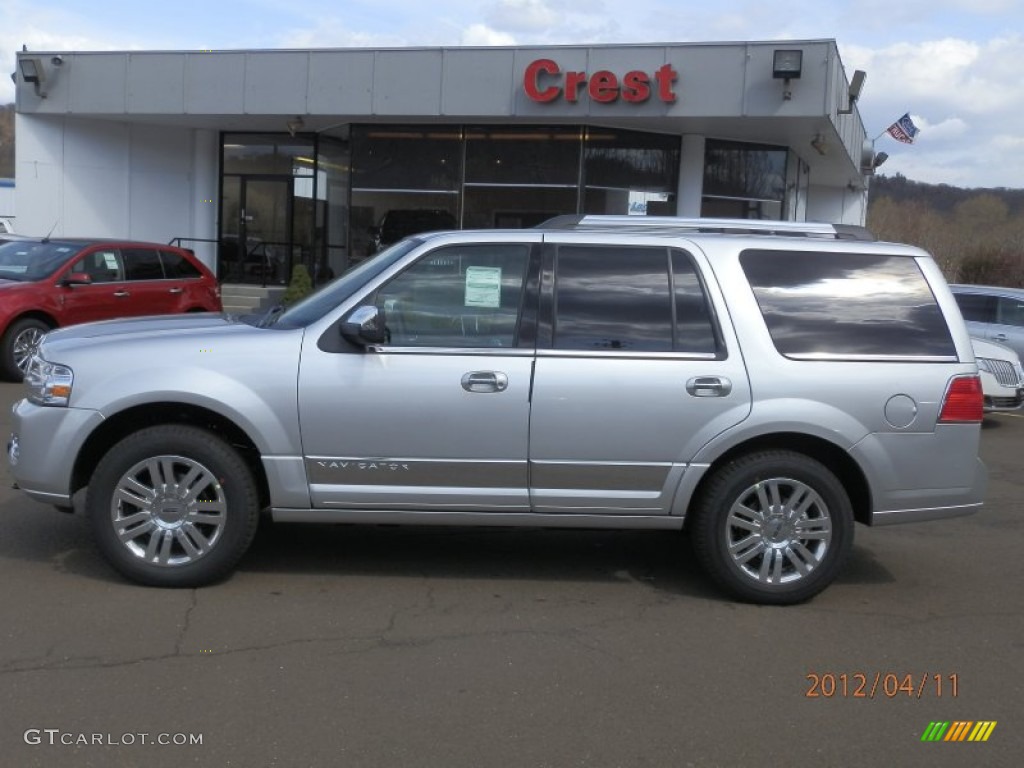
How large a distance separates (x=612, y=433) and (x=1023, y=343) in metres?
10.7

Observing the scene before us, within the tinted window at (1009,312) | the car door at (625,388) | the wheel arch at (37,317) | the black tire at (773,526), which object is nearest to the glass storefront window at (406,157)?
the wheel arch at (37,317)

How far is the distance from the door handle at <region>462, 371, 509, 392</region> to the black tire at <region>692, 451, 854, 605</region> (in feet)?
3.88

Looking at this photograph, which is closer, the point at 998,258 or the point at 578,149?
the point at 578,149

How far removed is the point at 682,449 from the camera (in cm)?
536

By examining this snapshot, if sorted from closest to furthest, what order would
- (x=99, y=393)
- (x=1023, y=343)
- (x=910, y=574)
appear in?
(x=99, y=393)
(x=910, y=574)
(x=1023, y=343)

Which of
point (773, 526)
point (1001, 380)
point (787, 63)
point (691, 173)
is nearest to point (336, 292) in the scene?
point (773, 526)

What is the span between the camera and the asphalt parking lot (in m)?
3.89

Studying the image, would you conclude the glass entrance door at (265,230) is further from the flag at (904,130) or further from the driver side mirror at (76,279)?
the flag at (904,130)

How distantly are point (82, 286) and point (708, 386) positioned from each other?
397 inches

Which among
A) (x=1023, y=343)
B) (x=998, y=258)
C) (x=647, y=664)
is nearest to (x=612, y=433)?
(x=647, y=664)

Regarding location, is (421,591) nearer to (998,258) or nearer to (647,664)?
(647,664)

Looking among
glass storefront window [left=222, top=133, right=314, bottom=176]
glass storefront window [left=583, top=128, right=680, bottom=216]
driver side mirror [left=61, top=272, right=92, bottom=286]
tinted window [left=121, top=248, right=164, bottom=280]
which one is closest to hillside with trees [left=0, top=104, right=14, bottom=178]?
glass storefront window [left=222, top=133, right=314, bottom=176]

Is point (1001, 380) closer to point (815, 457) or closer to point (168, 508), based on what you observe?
point (815, 457)

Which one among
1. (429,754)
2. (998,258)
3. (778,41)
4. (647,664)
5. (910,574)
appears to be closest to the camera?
(429,754)
